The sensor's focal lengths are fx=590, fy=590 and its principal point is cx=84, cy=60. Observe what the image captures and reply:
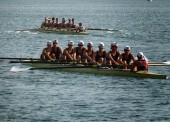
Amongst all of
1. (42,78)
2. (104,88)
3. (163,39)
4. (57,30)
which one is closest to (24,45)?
(57,30)

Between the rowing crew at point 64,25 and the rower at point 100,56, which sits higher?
the rower at point 100,56

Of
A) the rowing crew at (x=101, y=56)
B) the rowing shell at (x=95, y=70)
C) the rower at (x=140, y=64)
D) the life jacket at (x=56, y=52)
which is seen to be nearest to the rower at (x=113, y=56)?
the rowing crew at (x=101, y=56)

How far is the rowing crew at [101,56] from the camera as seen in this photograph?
32.4 m

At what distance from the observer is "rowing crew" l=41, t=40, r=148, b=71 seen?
106 feet

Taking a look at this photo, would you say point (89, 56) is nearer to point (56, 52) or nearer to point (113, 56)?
point (113, 56)

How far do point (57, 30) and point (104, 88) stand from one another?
38.5m

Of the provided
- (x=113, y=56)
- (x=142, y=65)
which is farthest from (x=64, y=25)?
(x=142, y=65)

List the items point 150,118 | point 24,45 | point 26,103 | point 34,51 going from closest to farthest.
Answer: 1. point 150,118
2. point 26,103
3. point 34,51
4. point 24,45

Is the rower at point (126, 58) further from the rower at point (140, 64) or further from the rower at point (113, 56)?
the rower at point (140, 64)

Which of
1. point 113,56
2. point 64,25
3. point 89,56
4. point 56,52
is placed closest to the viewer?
point 113,56

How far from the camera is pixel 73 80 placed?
33.9m

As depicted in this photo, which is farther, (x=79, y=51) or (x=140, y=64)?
(x=79, y=51)

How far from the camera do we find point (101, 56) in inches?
1384

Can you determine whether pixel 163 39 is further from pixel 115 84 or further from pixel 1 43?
pixel 115 84
